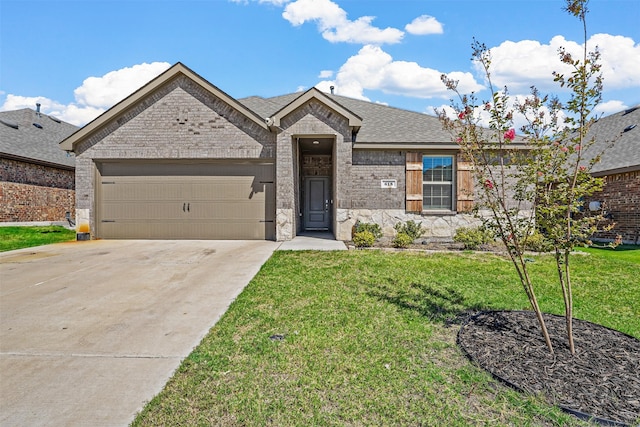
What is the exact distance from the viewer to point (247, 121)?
10.9m

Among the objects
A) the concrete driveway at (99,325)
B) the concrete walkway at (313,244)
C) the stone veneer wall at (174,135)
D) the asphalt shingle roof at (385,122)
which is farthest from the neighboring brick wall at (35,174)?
the concrete walkway at (313,244)

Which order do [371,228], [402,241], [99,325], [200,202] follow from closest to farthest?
[99,325] < [402,241] < [371,228] < [200,202]

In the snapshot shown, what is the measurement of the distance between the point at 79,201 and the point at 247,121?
609cm

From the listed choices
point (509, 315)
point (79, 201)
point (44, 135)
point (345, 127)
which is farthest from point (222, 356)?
point (44, 135)

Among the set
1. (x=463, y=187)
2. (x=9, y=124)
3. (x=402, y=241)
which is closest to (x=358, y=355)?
(x=402, y=241)

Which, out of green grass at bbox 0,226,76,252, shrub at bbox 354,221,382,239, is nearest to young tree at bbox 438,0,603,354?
shrub at bbox 354,221,382,239

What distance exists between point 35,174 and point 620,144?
25270mm

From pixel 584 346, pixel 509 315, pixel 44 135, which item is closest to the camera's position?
pixel 584 346

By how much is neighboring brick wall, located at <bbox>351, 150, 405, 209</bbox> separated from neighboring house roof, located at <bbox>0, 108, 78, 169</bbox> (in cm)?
1465

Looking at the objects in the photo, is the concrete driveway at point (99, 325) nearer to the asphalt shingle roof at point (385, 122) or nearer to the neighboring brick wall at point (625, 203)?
the asphalt shingle roof at point (385, 122)

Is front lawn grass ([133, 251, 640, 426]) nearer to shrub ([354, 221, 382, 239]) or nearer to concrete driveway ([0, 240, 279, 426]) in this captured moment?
concrete driveway ([0, 240, 279, 426])

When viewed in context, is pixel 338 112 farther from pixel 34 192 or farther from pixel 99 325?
pixel 34 192

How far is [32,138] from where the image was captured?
17.1 metres

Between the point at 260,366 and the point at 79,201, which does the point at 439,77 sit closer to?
the point at 260,366
